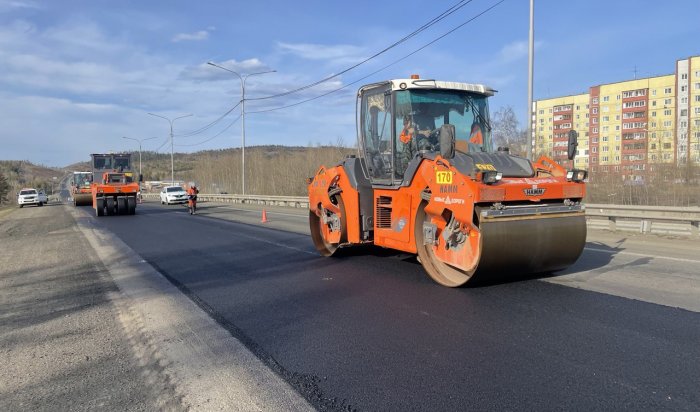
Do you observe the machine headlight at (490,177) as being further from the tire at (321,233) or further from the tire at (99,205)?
the tire at (99,205)

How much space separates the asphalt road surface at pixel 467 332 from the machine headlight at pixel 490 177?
4.62 feet

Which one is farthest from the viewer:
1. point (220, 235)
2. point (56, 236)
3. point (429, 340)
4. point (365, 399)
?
point (56, 236)

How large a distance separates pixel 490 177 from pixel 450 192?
1.75 ft

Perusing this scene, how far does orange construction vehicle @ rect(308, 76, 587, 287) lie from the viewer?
600 centimetres

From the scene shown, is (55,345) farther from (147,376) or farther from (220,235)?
(220,235)

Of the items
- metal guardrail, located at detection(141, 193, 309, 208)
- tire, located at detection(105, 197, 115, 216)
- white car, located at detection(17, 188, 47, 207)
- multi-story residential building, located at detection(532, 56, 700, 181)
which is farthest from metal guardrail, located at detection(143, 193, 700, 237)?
white car, located at detection(17, 188, 47, 207)

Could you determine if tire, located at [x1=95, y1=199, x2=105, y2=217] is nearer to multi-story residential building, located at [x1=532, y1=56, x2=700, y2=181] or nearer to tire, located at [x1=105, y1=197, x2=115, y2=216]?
tire, located at [x1=105, y1=197, x2=115, y2=216]

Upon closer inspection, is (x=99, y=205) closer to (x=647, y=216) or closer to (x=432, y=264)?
(x=432, y=264)

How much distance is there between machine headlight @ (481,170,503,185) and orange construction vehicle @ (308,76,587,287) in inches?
0.5

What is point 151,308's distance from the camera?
629cm

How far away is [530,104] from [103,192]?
67.7ft

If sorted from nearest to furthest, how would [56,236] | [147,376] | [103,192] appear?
[147,376], [56,236], [103,192]

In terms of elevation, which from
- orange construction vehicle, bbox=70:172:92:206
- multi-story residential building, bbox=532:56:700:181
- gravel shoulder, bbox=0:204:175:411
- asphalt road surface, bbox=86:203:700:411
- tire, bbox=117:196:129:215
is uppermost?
multi-story residential building, bbox=532:56:700:181

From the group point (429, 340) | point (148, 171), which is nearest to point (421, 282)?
point (429, 340)
